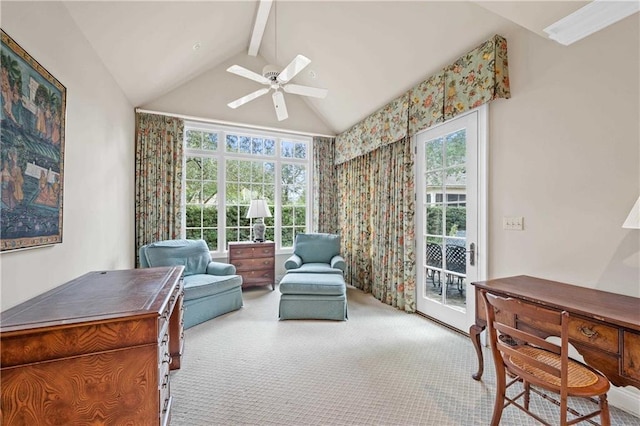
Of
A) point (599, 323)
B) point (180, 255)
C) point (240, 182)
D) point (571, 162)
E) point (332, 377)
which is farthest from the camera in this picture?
point (240, 182)

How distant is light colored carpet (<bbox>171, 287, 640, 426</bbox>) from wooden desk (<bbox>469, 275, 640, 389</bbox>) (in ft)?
1.88

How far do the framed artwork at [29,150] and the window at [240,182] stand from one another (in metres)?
2.83

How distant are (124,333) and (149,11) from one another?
2657 millimetres

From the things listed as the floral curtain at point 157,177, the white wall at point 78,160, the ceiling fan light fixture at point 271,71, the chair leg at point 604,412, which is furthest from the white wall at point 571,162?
the floral curtain at point 157,177

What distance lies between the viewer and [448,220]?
311 centimetres

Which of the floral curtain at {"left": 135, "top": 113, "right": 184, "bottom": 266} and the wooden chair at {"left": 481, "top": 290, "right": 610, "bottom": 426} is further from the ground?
the floral curtain at {"left": 135, "top": 113, "right": 184, "bottom": 266}

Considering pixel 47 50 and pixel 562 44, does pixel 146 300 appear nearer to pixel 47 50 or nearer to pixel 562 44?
pixel 47 50

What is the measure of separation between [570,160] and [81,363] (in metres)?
3.13

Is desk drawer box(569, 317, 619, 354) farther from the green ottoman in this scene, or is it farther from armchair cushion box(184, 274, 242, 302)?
armchair cushion box(184, 274, 242, 302)

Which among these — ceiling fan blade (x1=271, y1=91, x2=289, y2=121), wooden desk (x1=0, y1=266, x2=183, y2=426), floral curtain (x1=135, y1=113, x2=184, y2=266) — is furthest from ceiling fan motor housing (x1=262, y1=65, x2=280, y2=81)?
floral curtain (x1=135, y1=113, x2=184, y2=266)

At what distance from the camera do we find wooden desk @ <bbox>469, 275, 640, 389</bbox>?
132 cm

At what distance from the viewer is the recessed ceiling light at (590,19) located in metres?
1.65

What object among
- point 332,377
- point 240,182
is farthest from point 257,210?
point 332,377

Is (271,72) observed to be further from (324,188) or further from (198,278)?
(324,188)
